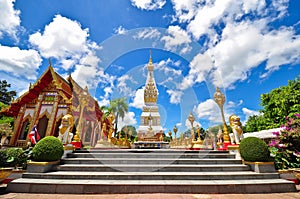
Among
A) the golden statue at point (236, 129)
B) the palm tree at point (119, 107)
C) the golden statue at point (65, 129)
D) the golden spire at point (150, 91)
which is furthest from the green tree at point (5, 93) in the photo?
the golden statue at point (236, 129)

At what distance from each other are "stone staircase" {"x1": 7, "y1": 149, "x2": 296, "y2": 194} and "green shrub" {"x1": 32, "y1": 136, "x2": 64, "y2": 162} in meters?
0.47

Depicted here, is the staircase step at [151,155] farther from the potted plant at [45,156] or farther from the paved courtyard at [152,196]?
the paved courtyard at [152,196]

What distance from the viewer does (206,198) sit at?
395 centimetres

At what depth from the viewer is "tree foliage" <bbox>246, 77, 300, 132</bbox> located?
51.4 ft

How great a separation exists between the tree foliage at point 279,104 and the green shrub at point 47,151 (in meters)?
19.0

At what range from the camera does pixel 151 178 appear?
4.91 metres

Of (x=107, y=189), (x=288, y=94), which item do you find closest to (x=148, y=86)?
(x=288, y=94)

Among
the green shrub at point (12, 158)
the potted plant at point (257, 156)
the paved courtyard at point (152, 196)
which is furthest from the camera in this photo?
the green shrub at point (12, 158)

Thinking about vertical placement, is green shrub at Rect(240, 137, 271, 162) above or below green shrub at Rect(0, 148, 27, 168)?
above

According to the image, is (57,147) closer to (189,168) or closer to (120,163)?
(120,163)

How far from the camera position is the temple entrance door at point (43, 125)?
48.8ft

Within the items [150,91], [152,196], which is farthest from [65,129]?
[150,91]

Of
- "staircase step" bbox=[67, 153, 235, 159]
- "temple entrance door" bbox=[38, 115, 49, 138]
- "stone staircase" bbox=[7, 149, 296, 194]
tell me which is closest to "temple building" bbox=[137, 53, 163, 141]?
"temple entrance door" bbox=[38, 115, 49, 138]

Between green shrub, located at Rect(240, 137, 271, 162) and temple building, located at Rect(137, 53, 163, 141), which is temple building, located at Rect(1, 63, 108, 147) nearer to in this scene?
temple building, located at Rect(137, 53, 163, 141)
